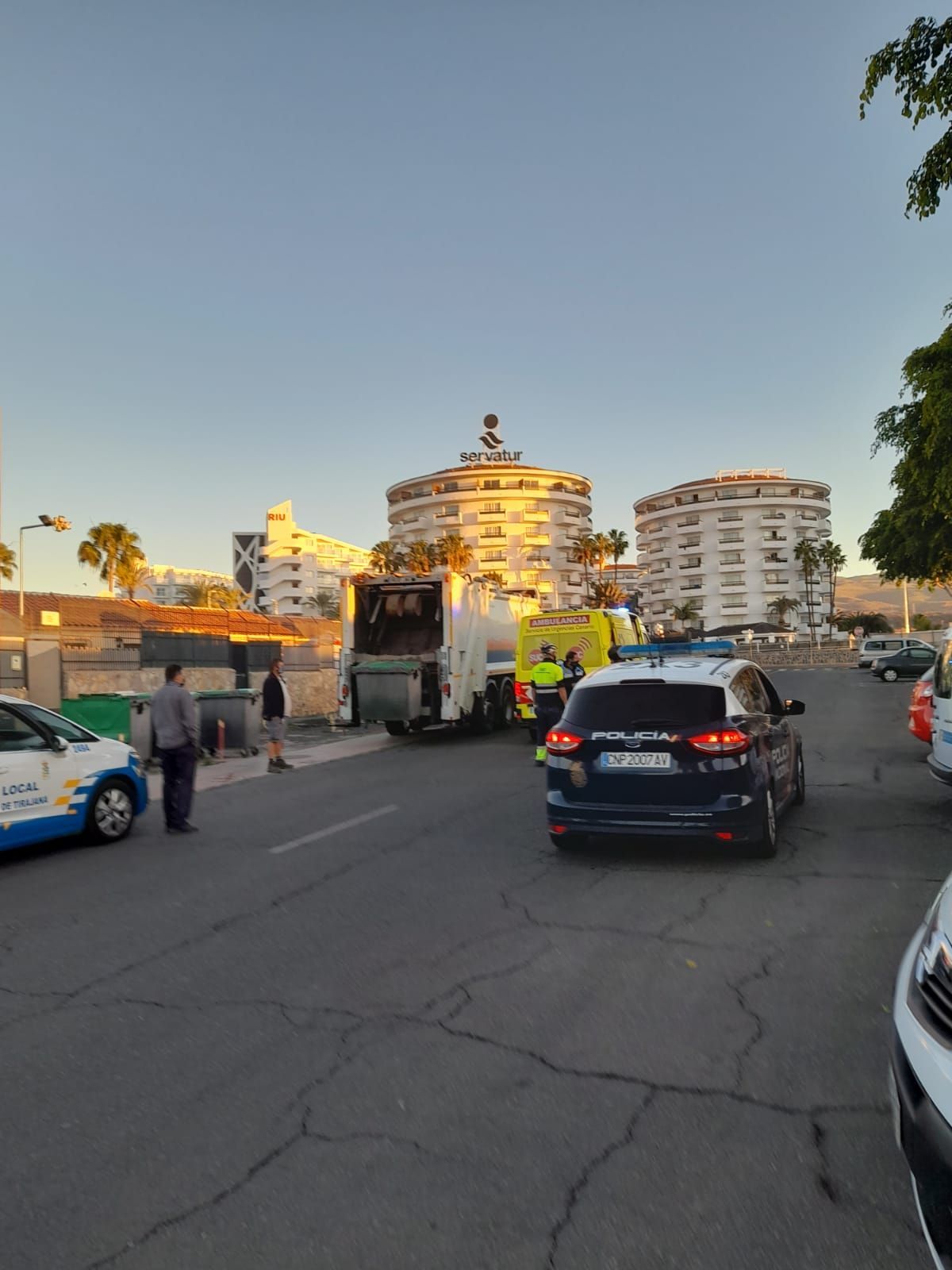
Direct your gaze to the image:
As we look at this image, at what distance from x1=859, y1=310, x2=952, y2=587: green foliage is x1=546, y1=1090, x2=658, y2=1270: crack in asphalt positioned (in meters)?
15.5

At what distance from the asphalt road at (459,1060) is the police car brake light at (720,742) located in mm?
942

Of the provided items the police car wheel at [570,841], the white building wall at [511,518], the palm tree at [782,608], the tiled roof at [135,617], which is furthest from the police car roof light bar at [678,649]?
the palm tree at [782,608]

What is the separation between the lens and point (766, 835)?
7270 mm

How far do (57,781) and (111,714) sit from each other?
7.10 meters

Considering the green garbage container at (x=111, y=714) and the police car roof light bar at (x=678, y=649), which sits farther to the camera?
the green garbage container at (x=111, y=714)

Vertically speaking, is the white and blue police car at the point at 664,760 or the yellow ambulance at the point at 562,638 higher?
the yellow ambulance at the point at 562,638

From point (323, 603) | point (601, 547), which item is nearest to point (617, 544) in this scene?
point (601, 547)

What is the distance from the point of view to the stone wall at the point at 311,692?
25.9 m

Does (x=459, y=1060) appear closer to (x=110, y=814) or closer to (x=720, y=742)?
(x=720, y=742)

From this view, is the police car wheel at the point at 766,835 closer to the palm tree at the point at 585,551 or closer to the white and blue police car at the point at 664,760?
the white and blue police car at the point at 664,760

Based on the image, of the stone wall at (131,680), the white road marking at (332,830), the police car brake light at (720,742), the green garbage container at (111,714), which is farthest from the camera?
the stone wall at (131,680)

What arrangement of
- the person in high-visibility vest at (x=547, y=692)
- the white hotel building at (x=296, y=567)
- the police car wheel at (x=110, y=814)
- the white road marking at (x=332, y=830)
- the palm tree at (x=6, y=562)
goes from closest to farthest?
the white road marking at (x=332, y=830) → the police car wheel at (x=110, y=814) → the person in high-visibility vest at (x=547, y=692) → the palm tree at (x=6, y=562) → the white hotel building at (x=296, y=567)

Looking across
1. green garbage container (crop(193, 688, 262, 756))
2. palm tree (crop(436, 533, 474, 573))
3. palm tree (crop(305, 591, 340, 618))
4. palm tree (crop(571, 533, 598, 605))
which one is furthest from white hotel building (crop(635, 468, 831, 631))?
green garbage container (crop(193, 688, 262, 756))

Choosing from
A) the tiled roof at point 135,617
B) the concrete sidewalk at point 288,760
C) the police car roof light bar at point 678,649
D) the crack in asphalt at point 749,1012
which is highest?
the tiled roof at point 135,617
